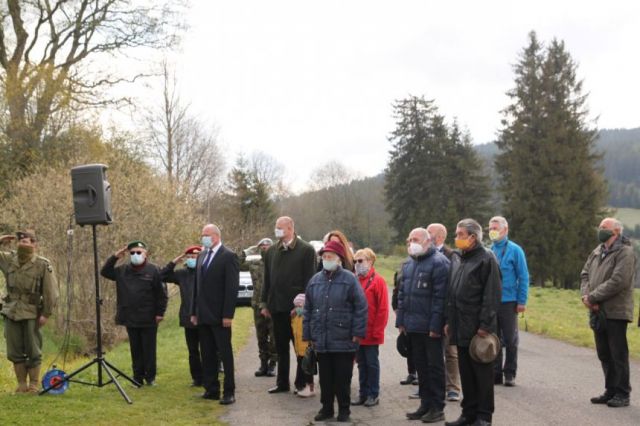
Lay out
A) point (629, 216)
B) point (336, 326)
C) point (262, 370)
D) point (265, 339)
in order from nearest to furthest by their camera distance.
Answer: point (336, 326) → point (265, 339) → point (262, 370) → point (629, 216)

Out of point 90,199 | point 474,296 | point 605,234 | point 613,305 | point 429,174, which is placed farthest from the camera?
point 429,174

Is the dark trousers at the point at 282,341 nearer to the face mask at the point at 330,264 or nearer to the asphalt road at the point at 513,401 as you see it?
the asphalt road at the point at 513,401

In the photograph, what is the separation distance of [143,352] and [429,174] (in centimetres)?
5007

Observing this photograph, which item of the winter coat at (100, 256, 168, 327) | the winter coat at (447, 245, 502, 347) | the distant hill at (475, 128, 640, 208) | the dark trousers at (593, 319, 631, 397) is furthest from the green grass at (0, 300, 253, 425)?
the distant hill at (475, 128, 640, 208)

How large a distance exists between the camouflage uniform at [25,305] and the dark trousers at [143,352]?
123 cm

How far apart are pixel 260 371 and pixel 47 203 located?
332 inches

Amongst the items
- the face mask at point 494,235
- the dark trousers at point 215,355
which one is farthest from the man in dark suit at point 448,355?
the dark trousers at point 215,355

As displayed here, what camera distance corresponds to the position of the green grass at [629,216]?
306 ft

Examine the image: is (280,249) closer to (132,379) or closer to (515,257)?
(132,379)

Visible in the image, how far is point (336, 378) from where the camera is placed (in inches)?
286

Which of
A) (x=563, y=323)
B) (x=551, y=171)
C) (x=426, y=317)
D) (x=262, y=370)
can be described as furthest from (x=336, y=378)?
(x=551, y=171)

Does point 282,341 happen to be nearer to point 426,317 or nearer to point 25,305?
point 426,317

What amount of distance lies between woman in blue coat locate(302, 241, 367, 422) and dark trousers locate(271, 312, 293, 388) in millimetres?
1426

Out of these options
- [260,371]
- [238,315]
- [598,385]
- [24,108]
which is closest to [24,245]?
[260,371]
